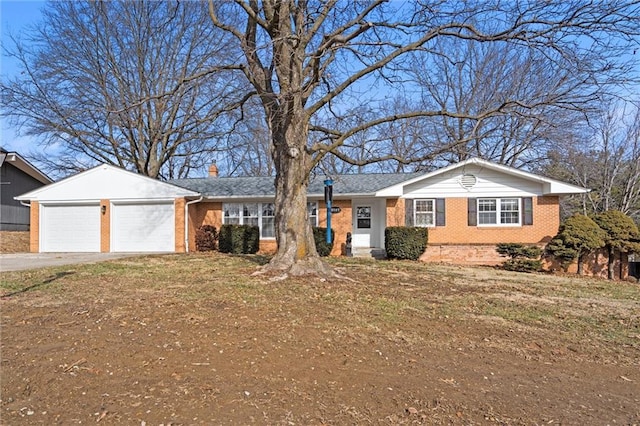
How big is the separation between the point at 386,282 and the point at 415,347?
4.62 meters

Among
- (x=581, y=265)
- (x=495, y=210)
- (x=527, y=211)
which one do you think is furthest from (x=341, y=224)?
(x=581, y=265)

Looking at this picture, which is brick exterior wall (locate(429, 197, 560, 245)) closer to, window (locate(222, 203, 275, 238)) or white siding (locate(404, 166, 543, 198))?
white siding (locate(404, 166, 543, 198))

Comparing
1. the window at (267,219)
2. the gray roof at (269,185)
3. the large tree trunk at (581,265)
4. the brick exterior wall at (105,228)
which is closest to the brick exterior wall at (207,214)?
the gray roof at (269,185)

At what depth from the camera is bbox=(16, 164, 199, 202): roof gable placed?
17719mm

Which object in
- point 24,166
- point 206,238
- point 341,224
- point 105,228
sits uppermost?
point 24,166

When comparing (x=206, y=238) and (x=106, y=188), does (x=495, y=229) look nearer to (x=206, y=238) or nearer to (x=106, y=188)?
(x=206, y=238)

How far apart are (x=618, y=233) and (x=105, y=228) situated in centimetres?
1955

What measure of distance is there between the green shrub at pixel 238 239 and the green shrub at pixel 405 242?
5.61 m

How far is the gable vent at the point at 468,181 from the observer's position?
1667 cm

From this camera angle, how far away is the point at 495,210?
54.9 feet

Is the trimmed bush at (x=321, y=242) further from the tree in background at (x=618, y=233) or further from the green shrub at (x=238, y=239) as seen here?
the tree in background at (x=618, y=233)

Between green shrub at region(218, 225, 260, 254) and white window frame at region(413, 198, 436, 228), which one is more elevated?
white window frame at region(413, 198, 436, 228)

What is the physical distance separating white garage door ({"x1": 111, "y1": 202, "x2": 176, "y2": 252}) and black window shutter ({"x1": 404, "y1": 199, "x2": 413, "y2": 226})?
968cm

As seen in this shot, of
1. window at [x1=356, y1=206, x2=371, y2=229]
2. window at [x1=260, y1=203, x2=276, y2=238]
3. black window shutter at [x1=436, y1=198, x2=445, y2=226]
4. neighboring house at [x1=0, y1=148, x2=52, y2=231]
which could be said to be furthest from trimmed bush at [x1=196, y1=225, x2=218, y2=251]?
neighboring house at [x1=0, y1=148, x2=52, y2=231]
